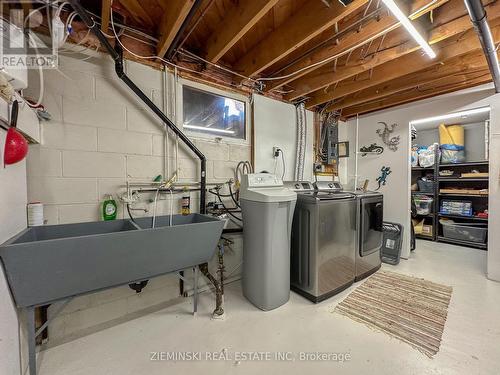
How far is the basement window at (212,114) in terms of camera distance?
2.21 metres

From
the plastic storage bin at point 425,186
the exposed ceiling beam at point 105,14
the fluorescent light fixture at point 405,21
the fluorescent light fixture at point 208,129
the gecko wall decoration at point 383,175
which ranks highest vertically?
the exposed ceiling beam at point 105,14

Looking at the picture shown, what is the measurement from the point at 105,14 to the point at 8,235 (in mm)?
1579

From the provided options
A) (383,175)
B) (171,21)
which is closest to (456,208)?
(383,175)

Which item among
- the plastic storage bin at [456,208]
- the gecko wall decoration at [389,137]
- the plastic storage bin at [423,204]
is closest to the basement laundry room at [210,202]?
the gecko wall decoration at [389,137]

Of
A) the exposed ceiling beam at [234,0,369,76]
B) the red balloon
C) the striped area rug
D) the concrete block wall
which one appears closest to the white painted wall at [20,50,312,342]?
the concrete block wall

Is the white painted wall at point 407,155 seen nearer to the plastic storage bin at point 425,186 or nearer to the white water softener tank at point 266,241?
the plastic storage bin at point 425,186

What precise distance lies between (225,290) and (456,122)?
16.2 ft

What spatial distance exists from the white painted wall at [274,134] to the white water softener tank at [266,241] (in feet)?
2.72

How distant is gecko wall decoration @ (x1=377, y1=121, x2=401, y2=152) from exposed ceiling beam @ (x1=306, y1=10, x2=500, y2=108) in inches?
42.8

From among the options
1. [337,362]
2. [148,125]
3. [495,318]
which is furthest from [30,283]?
[495,318]

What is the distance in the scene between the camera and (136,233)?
4.24ft

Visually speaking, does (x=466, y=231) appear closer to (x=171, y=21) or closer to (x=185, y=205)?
(x=185, y=205)

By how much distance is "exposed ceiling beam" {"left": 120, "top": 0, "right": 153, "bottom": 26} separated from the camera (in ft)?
5.33

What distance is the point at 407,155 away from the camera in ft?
10.1
